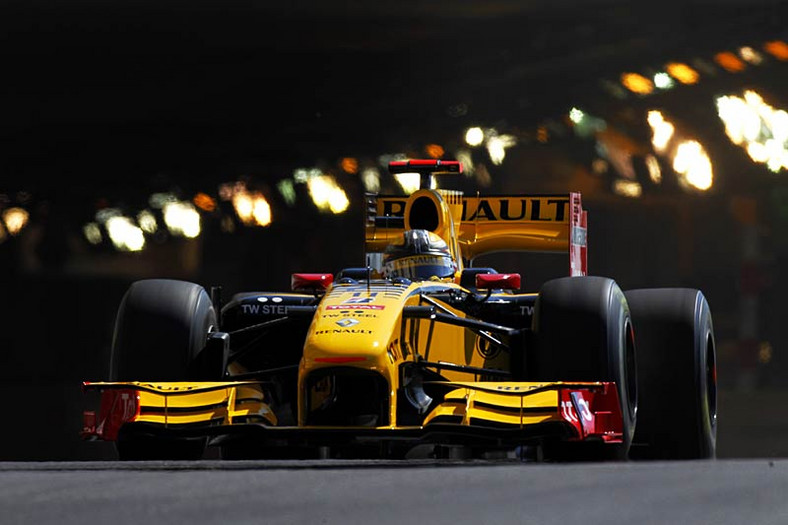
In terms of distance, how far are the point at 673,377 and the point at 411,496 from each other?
4.70m

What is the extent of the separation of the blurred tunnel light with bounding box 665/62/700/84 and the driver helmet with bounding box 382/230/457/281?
1011 cm

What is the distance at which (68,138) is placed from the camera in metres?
20.8

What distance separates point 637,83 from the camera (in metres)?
21.8

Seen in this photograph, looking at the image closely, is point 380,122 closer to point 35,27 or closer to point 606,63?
point 606,63

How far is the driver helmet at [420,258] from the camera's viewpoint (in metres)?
12.4

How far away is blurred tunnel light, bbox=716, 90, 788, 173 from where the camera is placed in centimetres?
2172

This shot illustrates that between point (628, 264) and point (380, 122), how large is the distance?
3.73 m

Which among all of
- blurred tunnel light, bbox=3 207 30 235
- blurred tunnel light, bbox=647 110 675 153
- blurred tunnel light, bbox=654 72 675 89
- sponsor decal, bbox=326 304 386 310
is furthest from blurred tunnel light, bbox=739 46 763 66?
sponsor decal, bbox=326 304 386 310

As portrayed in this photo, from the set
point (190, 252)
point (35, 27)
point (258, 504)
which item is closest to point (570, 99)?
point (190, 252)

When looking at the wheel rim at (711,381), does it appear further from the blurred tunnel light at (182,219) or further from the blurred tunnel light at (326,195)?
the blurred tunnel light at (182,219)

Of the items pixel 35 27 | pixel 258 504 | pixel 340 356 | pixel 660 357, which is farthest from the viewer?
pixel 35 27

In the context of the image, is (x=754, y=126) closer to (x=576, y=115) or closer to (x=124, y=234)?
(x=576, y=115)

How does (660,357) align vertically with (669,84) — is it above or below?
below

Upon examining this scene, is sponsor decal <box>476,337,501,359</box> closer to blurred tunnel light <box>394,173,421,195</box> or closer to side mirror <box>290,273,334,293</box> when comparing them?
side mirror <box>290,273,334,293</box>
